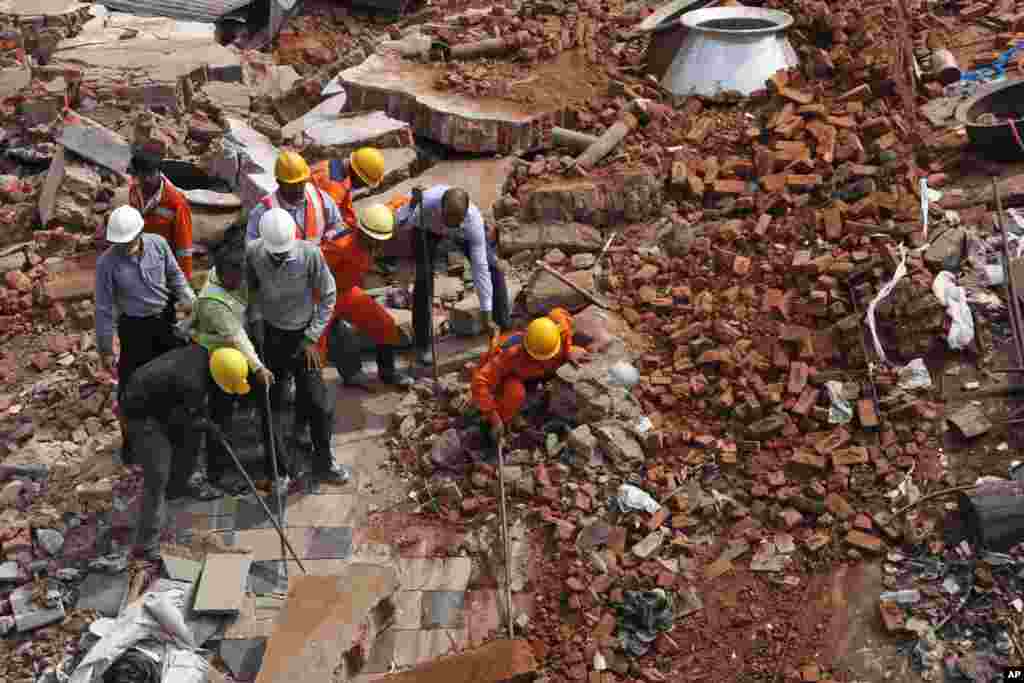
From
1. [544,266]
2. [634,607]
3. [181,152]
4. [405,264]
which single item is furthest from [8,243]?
[634,607]

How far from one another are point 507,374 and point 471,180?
3768 mm

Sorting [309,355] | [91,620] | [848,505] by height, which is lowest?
[91,620]

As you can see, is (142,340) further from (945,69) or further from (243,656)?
(945,69)

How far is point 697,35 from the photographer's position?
39.0ft

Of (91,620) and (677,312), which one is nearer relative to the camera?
(91,620)

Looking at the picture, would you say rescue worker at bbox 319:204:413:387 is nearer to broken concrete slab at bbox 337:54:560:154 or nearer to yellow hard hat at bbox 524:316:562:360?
yellow hard hat at bbox 524:316:562:360

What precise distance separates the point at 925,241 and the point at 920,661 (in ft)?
10.7

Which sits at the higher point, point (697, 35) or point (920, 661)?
point (697, 35)

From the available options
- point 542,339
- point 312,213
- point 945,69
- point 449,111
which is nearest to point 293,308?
point 312,213

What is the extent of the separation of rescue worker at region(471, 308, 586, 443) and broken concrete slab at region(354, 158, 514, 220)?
113 inches

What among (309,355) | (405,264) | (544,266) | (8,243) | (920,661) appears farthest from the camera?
(8,243)

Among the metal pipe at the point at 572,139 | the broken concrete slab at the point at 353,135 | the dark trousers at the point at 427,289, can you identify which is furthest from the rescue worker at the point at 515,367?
the broken concrete slab at the point at 353,135

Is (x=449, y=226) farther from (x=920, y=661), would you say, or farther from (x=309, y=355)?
(x=920, y=661)

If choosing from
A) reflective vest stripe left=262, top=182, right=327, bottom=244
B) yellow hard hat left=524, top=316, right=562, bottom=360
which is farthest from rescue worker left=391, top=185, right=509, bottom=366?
yellow hard hat left=524, top=316, right=562, bottom=360
